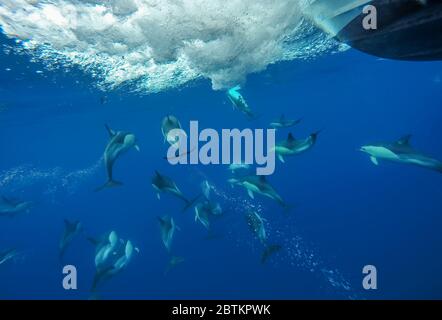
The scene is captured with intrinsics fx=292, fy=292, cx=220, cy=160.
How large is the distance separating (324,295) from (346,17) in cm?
1895

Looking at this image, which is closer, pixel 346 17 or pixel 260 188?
pixel 346 17

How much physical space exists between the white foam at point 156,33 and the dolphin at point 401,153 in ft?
24.0

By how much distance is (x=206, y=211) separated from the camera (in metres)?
9.83

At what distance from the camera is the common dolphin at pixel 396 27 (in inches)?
156

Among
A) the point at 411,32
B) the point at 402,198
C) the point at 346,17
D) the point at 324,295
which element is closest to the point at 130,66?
the point at 346,17

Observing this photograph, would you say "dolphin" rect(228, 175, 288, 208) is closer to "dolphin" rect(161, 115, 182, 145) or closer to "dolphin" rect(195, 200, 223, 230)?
"dolphin" rect(195, 200, 223, 230)

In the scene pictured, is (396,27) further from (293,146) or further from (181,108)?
(181,108)

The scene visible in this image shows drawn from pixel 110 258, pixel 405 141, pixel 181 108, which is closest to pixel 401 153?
pixel 405 141

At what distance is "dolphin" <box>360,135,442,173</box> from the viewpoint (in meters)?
6.50

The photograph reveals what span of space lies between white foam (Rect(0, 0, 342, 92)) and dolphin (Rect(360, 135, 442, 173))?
7.31m

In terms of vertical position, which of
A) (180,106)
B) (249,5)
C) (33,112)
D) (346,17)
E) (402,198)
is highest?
(180,106)

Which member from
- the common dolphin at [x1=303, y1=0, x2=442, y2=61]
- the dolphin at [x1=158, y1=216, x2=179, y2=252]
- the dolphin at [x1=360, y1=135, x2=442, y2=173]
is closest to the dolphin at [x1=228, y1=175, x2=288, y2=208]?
the dolphin at [x1=158, y1=216, x2=179, y2=252]

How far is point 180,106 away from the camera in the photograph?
39688mm

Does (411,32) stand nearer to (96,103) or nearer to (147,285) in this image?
(147,285)
